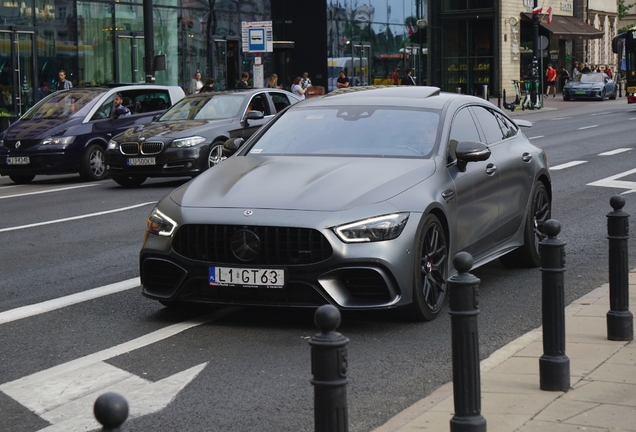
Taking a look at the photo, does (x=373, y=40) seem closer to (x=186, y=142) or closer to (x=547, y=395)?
(x=186, y=142)

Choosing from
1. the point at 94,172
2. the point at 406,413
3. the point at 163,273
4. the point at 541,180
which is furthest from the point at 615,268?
the point at 94,172

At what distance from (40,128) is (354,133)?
13.1 m

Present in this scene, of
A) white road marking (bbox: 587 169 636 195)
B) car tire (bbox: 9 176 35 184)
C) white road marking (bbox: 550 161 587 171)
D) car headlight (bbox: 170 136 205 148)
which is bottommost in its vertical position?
white road marking (bbox: 587 169 636 195)

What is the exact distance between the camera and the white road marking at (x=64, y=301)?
308 inches

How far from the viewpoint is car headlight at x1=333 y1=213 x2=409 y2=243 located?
6.89m

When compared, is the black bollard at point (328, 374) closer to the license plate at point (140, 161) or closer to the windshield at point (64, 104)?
the license plate at point (140, 161)

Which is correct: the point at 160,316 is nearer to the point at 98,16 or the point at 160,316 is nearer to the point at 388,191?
the point at 388,191

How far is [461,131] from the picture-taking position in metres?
8.56

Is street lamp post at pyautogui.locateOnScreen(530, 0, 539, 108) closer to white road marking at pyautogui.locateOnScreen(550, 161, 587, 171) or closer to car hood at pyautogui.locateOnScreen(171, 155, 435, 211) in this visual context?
white road marking at pyautogui.locateOnScreen(550, 161, 587, 171)

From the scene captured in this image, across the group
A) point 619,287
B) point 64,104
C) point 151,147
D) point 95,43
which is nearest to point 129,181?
point 151,147

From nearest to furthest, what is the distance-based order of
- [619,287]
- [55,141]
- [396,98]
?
[619,287] < [396,98] < [55,141]

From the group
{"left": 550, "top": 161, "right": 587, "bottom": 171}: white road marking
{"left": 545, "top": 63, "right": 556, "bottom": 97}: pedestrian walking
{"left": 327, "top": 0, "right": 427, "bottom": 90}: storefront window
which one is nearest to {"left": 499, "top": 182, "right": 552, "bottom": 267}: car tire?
{"left": 550, "top": 161, "right": 587, "bottom": 171}: white road marking

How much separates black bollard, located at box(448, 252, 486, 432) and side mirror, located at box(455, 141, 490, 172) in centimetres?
348

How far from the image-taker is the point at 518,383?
5.55 meters
